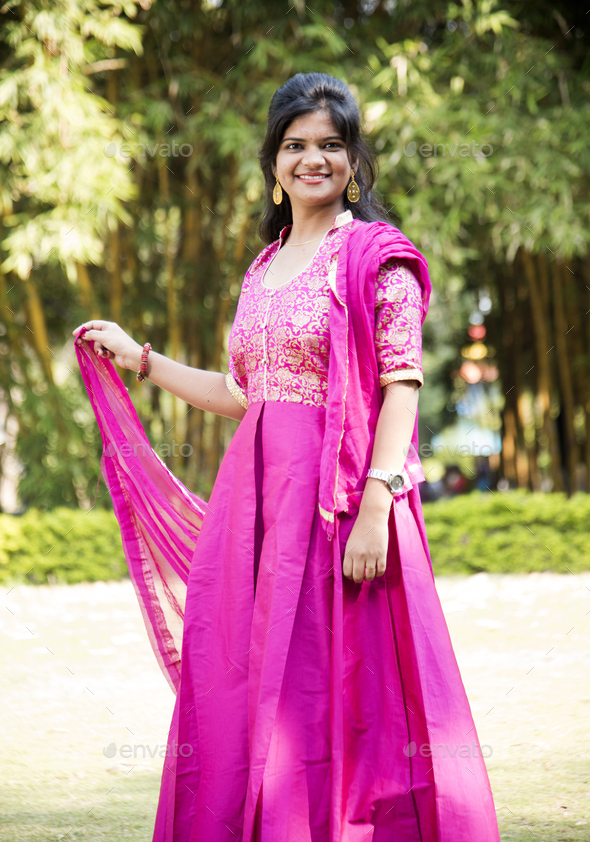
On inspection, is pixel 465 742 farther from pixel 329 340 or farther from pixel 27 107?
pixel 27 107

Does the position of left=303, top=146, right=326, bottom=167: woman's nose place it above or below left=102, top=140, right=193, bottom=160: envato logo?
below

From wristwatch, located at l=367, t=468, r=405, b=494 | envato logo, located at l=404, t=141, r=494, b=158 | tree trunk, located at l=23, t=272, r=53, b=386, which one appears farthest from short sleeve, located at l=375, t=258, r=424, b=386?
tree trunk, located at l=23, t=272, r=53, b=386

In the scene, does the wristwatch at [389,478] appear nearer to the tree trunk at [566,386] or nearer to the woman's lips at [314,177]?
the woman's lips at [314,177]

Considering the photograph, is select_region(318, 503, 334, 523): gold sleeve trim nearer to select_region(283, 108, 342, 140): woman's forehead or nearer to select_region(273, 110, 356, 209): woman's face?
select_region(273, 110, 356, 209): woman's face

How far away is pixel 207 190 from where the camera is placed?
7141 mm

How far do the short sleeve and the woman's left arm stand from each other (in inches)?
1.1

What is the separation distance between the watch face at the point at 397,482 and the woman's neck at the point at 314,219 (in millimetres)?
565

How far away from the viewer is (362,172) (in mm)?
1739

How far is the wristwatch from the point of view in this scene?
1.50m

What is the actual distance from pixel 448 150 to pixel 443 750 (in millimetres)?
4875

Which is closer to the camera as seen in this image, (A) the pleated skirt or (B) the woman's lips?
(A) the pleated skirt

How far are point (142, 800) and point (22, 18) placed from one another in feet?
16.2

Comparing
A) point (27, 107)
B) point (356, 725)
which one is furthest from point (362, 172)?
point (27, 107)

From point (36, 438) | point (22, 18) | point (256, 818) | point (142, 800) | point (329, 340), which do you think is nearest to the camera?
point (256, 818)
